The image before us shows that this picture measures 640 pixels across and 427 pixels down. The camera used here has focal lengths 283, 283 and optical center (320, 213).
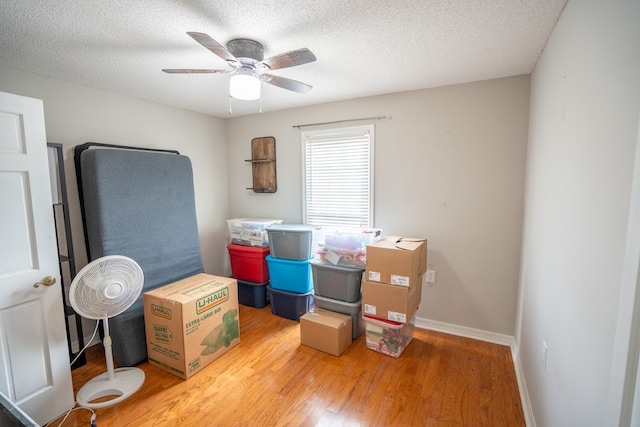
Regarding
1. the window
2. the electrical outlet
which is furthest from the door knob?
the electrical outlet

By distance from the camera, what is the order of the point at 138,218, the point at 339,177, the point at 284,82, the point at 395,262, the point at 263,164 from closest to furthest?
1. the point at 284,82
2. the point at 395,262
3. the point at 138,218
4. the point at 339,177
5. the point at 263,164

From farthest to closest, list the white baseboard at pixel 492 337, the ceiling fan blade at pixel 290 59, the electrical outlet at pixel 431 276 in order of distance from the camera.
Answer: the electrical outlet at pixel 431 276 < the white baseboard at pixel 492 337 < the ceiling fan blade at pixel 290 59

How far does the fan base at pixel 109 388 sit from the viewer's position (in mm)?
1869

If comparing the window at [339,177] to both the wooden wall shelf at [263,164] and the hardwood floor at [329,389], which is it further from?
the hardwood floor at [329,389]

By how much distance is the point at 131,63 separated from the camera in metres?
2.04

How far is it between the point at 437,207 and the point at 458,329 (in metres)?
1.19

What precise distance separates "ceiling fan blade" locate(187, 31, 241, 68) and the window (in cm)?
154

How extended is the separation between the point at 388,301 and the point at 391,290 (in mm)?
99

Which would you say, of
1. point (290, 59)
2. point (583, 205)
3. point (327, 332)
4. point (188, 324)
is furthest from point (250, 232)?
point (583, 205)

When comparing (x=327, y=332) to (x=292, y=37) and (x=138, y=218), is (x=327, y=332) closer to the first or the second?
(x=138, y=218)

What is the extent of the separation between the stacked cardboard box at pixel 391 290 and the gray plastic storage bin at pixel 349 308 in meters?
0.17

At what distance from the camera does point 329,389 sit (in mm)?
2006

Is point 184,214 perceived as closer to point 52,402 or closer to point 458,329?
point 52,402

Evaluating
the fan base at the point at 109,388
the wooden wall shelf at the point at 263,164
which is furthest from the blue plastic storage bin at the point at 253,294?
A: the fan base at the point at 109,388
